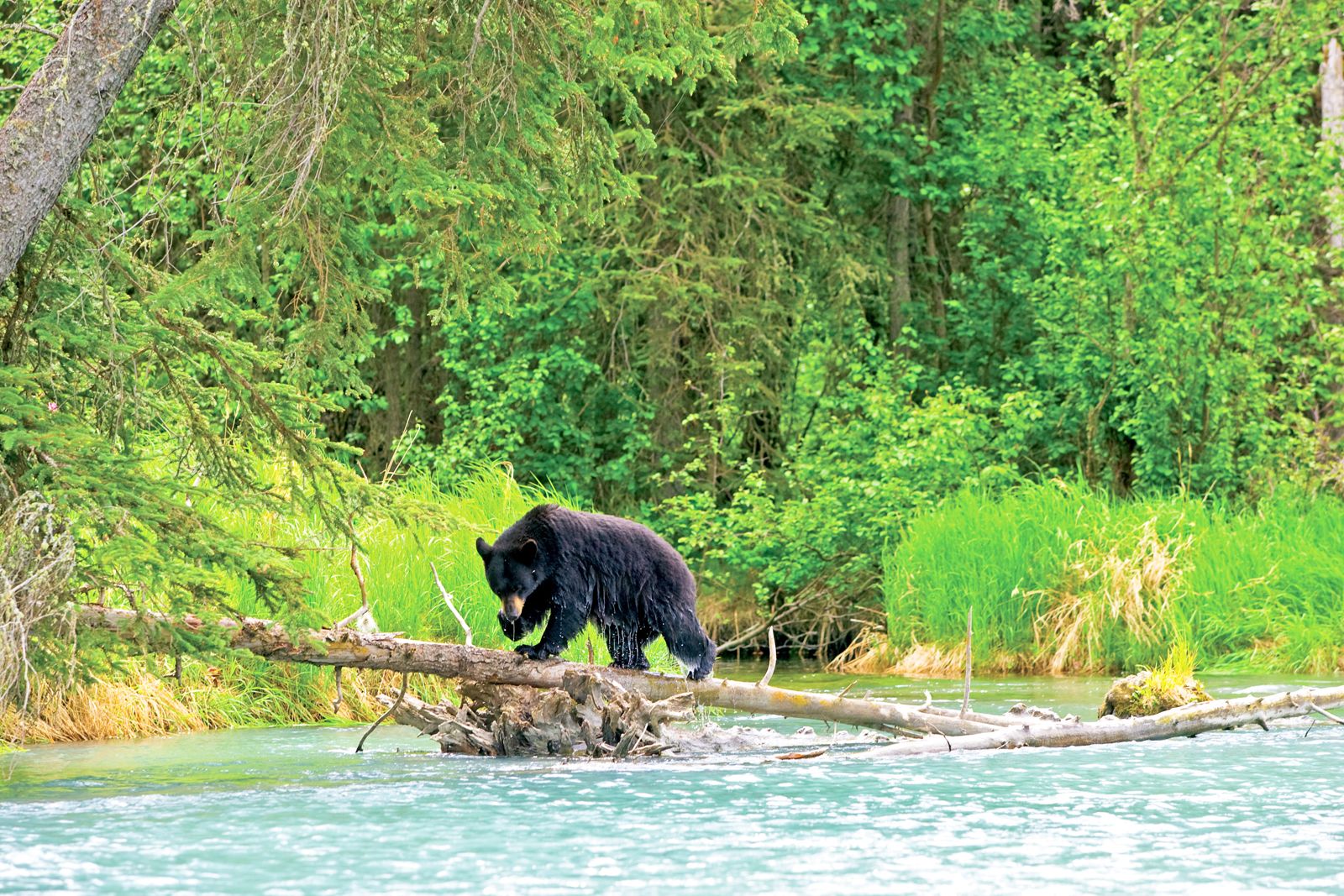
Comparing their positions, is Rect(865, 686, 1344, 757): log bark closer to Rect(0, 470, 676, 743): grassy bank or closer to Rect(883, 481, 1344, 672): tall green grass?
Rect(0, 470, 676, 743): grassy bank

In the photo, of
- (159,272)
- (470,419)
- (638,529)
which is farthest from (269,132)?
(470,419)

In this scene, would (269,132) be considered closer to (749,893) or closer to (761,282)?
(749,893)

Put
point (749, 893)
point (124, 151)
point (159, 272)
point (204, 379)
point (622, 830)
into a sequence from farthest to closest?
point (204, 379) < point (124, 151) < point (159, 272) < point (622, 830) < point (749, 893)

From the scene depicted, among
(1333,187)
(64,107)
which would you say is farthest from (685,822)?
(1333,187)

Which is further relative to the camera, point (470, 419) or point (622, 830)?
point (470, 419)

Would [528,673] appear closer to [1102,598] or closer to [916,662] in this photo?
[916,662]

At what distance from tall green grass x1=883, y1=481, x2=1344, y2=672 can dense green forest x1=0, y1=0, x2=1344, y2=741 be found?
0.14ft

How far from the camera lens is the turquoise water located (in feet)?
17.6

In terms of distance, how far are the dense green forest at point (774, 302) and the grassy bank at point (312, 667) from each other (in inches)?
2.6

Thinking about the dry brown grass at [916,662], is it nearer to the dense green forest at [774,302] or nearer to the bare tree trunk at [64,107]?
the dense green forest at [774,302]

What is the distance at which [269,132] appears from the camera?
28.1 ft

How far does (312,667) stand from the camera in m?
10.8

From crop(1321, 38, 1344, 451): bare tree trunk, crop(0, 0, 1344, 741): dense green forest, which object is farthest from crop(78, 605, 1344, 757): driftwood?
crop(1321, 38, 1344, 451): bare tree trunk

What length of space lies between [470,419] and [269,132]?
959 cm
